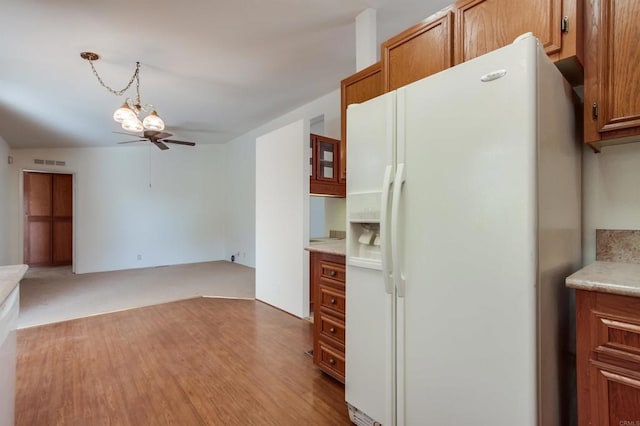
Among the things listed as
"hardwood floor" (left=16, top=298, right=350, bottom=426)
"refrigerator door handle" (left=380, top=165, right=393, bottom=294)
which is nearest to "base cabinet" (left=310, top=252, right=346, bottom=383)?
"hardwood floor" (left=16, top=298, right=350, bottom=426)

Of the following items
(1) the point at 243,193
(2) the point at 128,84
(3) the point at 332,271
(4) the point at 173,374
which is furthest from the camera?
(1) the point at 243,193

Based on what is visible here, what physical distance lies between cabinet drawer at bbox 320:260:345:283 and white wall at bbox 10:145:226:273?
21.0 feet

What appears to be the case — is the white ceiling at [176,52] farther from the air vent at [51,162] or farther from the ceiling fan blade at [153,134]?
the air vent at [51,162]

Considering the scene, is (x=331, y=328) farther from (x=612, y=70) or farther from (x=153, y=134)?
(x=153, y=134)

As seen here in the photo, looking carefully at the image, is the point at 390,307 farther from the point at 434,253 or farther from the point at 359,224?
the point at 359,224

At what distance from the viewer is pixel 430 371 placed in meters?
1.37

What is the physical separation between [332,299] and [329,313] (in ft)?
0.41

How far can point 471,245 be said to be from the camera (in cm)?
124

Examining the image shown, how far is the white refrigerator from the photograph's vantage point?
43.1 inches

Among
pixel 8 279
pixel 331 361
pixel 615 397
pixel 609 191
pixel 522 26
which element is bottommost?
pixel 331 361

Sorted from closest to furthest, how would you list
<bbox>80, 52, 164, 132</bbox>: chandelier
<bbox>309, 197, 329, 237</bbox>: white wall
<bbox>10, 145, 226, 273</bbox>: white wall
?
<bbox>80, 52, 164, 132</bbox>: chandelier, <bbox>10, 145, 226, 273</bbox>: white wall, <bbox>309, 197, 329, 237</bbox>: white wall

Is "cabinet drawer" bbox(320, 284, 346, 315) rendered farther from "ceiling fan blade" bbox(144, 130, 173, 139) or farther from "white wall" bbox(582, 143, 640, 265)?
"ceiling fan blade" bbox(144, 130, 173, 139)

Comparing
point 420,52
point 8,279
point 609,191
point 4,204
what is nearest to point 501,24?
point 420,52

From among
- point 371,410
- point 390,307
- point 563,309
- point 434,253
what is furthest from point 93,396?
point 563,309
